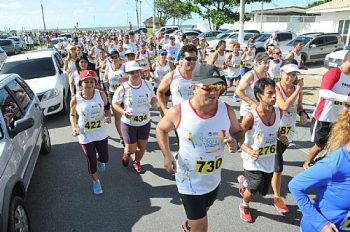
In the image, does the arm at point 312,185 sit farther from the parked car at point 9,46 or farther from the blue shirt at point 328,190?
the parked car at point 9,46

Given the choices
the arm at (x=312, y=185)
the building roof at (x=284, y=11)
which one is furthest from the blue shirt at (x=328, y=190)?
the building roof at (x=284, y=11)

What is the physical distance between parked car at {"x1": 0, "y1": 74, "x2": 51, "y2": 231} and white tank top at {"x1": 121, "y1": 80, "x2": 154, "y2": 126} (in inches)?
55.3

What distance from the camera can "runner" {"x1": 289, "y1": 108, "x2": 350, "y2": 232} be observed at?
2.07 meters

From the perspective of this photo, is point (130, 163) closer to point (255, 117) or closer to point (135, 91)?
point (135, 91)

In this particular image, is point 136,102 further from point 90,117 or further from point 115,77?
point 115,77

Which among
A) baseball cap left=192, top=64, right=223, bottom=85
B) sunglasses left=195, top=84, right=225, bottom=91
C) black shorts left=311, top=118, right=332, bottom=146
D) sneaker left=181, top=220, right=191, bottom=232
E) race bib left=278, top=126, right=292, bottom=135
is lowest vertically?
sneaker left=181, top=220, right=191, bottom=232

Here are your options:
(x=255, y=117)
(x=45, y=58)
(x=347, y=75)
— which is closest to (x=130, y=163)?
(x=255, y=117)

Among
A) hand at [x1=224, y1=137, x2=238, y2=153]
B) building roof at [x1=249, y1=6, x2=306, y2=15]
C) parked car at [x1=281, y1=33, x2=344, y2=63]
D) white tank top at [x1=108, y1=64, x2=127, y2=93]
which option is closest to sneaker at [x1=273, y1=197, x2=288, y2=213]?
hand at [x1=224, y1=137, x2=238, y2=153]

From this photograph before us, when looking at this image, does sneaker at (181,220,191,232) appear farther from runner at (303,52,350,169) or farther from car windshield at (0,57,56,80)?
car windshield at (0,57,56,80)

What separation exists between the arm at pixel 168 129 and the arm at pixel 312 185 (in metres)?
1.16

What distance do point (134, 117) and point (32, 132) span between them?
157cm

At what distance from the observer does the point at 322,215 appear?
2240 mm

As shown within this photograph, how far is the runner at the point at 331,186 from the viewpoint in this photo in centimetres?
207

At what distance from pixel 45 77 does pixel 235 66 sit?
18.7 feet
